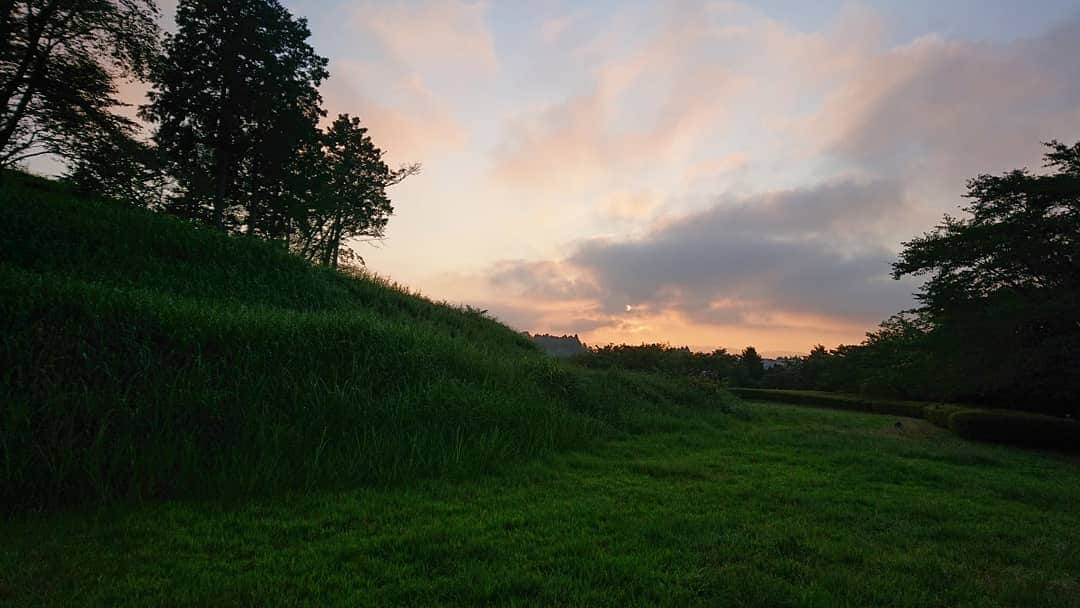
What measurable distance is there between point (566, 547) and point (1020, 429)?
1873cm

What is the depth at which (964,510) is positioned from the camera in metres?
6.39

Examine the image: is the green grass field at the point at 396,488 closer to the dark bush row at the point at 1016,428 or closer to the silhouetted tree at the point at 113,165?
the dark bush row at the point at 1016,428

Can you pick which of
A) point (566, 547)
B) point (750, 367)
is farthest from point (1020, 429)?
point (750, 367)

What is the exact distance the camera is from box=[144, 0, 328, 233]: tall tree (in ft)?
81.5

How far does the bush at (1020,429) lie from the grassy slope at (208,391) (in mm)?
11704

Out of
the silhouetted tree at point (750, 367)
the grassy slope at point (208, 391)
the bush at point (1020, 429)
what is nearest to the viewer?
the grassy slope at point (208, 391)

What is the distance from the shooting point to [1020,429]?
1594 cm

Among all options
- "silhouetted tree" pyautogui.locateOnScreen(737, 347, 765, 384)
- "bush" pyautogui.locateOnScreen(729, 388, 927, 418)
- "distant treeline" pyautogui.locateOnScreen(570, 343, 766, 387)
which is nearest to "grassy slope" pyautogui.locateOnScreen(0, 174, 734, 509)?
"distant treeline" pyautogui.locateOnScreen(570, 343, 766, 387)

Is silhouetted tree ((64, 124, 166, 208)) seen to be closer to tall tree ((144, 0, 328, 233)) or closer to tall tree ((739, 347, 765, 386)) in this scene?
tall tree ((144, 0, 328, 233))

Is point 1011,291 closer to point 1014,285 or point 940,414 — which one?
point 1014,285

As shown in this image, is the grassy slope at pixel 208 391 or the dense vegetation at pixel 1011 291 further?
the dense vegetation at pixel 1011 291

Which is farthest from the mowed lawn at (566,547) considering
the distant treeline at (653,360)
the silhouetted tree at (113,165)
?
the silhouetted tree at (113,165)

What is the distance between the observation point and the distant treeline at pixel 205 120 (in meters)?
17.9

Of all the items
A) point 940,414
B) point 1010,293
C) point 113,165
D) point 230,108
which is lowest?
point 940,414
